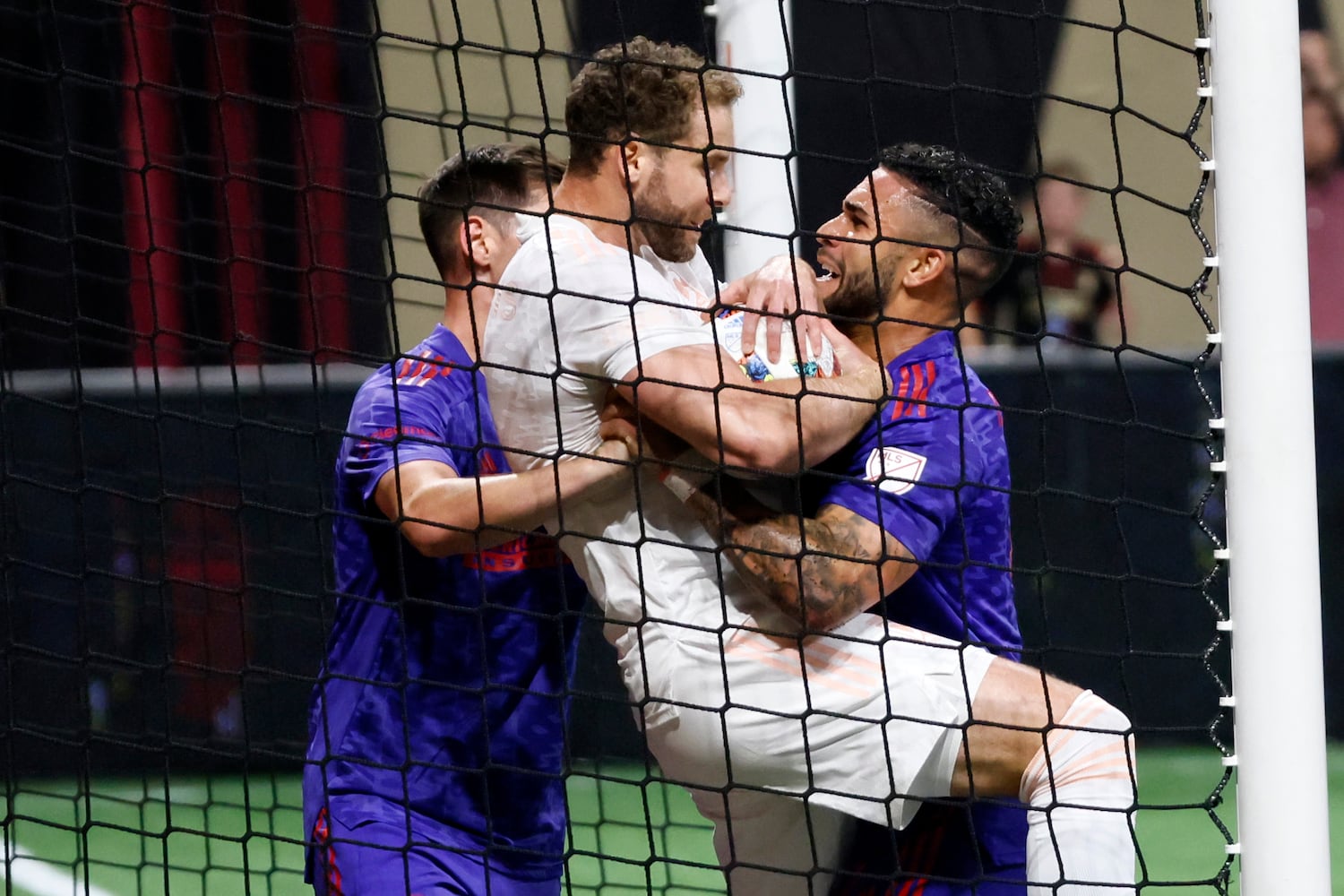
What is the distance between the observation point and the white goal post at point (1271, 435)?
2.04 m

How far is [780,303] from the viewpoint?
2.32 metres

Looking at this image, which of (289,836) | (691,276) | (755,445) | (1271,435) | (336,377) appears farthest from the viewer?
(336,377)

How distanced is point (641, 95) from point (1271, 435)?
3.22ft

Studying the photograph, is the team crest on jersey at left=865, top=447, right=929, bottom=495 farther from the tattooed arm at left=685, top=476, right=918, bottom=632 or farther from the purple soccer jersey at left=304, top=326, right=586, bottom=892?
the purple soccer jersey at left=304, top=326, right=586, bottom=892

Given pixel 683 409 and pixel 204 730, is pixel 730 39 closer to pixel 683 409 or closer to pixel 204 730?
pixel 683 409

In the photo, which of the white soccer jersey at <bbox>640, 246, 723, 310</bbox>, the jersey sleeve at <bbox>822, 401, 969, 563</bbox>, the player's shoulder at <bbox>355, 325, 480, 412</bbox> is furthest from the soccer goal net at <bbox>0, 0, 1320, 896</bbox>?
the jersey sleeve at <bbox>822, 401, 969, 563</bbox>

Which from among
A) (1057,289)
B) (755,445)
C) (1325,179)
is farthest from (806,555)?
(1325,179)

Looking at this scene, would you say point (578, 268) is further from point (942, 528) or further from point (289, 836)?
point (289, 836)

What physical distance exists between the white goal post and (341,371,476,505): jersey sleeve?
1106 mm

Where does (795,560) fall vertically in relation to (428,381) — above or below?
below

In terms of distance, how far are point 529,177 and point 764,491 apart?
2.91ft

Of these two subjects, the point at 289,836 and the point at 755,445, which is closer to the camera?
the point at 755,445

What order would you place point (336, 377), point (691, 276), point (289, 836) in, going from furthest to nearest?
1. point (336, 377)
2. point (289, 836)
3. point (691, 276)

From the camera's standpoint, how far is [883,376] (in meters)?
2.29
